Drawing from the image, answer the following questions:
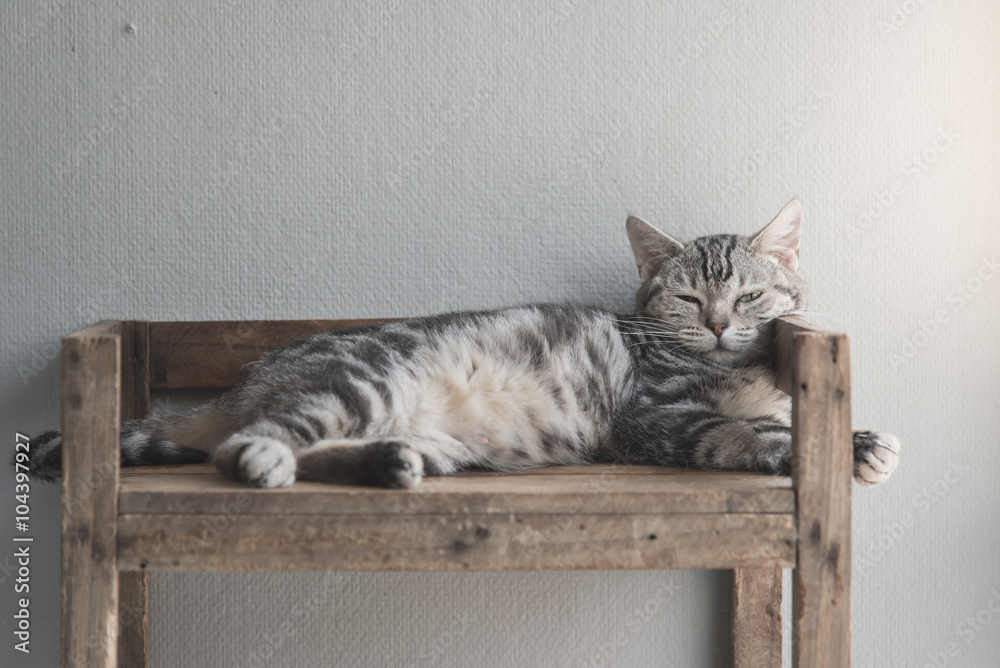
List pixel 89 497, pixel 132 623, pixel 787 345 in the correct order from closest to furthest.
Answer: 1. pixel 89 497
2. pixel 787 345
3. pixel 132 623

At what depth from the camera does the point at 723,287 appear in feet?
4.81

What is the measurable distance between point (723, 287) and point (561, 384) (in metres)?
0.36

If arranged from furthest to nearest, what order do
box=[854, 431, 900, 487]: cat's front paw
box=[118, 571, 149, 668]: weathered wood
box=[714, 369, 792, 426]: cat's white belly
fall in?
box=[118, 571, 149, 668]: weathered wood, box=[714, 369, 792, 426]: cat's white belly, box=[854, 431, 900, 487]: cat's front paw

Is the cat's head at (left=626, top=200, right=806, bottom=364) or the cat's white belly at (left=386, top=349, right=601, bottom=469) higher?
the cat's head at (left=626, top=200, right=806, bottom=364)

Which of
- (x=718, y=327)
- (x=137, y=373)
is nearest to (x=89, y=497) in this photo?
(x=137, y=373)

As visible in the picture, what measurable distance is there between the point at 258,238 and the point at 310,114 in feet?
0.93

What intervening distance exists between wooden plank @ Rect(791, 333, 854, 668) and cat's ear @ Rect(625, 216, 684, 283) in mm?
524

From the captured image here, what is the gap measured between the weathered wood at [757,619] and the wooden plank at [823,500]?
53cm

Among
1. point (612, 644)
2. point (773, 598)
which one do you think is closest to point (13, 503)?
point (612, 644)

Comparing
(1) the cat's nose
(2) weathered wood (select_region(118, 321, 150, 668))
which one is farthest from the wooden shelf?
(2) weathered wood (select_region(118, 321, 150, 668))

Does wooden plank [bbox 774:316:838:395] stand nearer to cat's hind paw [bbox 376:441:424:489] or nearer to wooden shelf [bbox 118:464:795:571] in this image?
wooden shelf [bbox 118:464:795:571]

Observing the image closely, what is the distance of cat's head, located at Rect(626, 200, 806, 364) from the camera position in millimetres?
1459

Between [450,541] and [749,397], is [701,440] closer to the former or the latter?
[749,397]

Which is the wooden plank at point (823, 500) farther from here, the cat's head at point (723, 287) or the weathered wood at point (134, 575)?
the weathered wood at point (134, 575)
